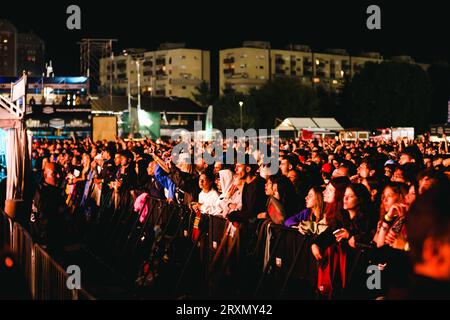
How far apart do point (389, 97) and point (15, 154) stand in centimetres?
8386

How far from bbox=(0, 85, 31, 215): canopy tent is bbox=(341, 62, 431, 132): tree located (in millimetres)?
79865

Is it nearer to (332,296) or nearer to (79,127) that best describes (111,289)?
(332,296)

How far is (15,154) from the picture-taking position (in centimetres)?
1374

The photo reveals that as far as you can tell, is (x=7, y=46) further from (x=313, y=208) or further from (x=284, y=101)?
(x=313, y=208)

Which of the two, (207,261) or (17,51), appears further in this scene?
(17,51)

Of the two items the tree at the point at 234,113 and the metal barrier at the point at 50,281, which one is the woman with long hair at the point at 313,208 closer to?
the metal barrier at the point at 50,281

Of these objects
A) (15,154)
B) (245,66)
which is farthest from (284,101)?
(15,154)

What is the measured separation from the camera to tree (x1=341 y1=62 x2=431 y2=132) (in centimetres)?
9219

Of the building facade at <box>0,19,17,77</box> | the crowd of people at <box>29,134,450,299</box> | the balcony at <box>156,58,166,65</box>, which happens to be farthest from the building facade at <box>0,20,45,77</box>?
the crowd of people at <box>29,134,450,299</box>

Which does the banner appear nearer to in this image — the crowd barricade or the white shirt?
the crowd barricade

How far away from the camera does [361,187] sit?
7.02 m
